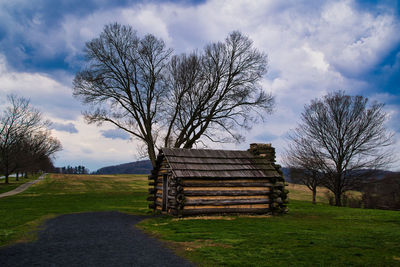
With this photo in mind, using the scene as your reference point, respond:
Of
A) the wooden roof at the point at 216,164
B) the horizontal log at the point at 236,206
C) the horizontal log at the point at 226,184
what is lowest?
the horizontal log at the point at 236,206

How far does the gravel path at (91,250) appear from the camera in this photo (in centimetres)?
705

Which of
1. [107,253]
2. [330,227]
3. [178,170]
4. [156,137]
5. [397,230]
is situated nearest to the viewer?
[107,253]

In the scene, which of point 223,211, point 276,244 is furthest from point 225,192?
point 276,244

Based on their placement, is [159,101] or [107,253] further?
[159,101]

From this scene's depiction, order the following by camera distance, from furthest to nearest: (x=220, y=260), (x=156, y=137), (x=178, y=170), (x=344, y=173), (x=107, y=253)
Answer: (x=156, y=137) < (x=344, y=173) < (x=178, y=170) < (x=107, y=253) < (x=220, y=260)

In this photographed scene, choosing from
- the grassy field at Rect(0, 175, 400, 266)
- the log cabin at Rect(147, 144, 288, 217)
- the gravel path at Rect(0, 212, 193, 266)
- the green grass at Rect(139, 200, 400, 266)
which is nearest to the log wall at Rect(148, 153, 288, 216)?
the log cabin at Rect(147, 144, 288, 217)

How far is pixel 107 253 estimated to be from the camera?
791 centimetres

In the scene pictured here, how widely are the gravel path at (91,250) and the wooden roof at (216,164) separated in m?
4.61

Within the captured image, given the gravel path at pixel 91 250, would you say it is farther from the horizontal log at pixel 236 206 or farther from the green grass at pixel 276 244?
the horizontal log at pixel 236 206

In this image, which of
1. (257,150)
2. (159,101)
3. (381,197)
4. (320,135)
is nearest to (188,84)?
(159,101)

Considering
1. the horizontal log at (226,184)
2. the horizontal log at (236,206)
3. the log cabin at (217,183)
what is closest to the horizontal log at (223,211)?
the log cabin at (217,183)

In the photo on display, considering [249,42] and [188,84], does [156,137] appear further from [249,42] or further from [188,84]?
[249,42]

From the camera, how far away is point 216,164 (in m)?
16.8

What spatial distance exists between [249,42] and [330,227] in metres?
20.1
